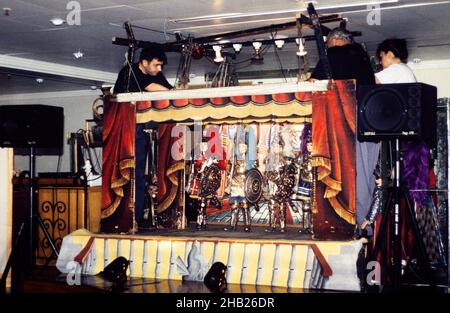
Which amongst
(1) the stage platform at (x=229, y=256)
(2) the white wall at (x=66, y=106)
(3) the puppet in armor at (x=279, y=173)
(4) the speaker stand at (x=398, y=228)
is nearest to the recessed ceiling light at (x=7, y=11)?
(1) the stage platform at (x=229, y=256)

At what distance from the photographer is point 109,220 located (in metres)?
6.39

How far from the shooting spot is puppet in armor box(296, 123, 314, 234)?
6.53 metres

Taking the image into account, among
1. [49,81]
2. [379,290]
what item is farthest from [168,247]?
[49,81]

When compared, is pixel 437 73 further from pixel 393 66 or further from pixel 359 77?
pixel 359 77

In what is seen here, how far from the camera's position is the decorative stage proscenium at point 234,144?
5.54 m

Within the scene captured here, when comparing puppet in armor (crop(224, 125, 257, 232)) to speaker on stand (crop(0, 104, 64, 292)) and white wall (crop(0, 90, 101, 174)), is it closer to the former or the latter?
speaker on stand (crop(0, 104, 64, 292))

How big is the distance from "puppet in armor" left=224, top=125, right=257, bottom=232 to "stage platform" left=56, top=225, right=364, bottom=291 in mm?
309

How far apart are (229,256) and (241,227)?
130 cm

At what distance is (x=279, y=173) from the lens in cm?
668

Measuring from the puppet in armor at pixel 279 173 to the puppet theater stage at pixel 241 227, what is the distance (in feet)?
0.57

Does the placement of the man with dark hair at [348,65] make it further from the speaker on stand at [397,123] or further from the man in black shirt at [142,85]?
the man in black shirt at [142,85]

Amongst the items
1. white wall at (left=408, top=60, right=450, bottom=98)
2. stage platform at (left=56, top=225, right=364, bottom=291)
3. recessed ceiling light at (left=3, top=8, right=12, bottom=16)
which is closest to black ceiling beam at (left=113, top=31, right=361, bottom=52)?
recessed ceiling light at (left=3, top=8, right=12, bottom=16)

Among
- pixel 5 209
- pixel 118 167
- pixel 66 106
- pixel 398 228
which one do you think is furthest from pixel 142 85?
pixel 66 106
